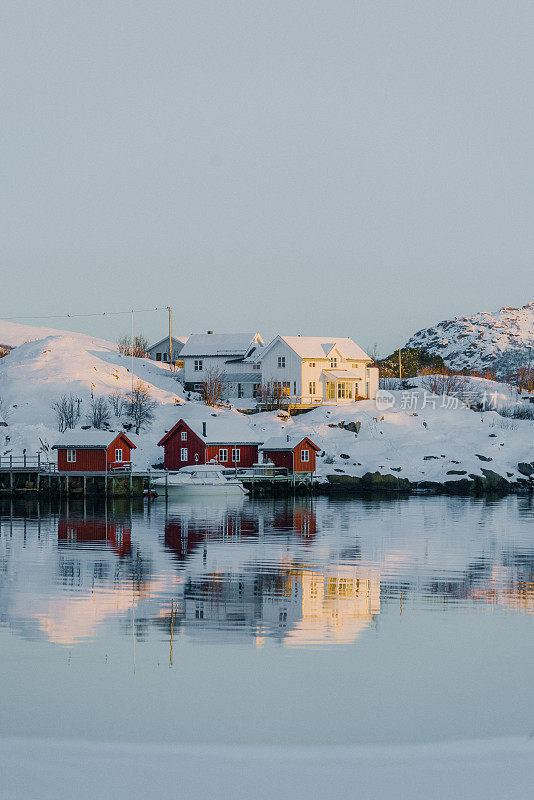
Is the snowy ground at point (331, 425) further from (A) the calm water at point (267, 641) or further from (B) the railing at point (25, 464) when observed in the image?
(A) the calm water at point (267, 641)

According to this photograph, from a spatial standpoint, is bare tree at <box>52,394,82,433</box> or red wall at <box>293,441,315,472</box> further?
bare tree at <box>52,394,82,433</box>

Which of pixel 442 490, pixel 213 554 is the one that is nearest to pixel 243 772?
pixel 213 554

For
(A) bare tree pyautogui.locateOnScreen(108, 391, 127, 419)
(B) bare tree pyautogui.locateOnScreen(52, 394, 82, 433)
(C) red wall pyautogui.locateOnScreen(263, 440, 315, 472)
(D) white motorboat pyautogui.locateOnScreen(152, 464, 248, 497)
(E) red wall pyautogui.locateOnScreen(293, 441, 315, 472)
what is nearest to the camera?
(D) white motorboat pyautogui.locateOnScreen(152, 464, 248, 497)

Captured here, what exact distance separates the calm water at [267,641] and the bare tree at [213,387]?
65355 millimetres

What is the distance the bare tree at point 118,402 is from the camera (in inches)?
3707

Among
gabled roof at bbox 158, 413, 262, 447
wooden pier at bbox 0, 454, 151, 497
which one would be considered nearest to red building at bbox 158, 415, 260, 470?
gabled roof at bbox 158, 413, 262, 447

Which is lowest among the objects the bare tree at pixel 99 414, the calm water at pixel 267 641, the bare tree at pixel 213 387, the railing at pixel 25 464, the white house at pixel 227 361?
the calm water at pixel 267 641

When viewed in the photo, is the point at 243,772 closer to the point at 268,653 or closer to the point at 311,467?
the point at 268,653

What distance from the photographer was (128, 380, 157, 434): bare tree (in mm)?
91594

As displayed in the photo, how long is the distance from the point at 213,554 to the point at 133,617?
1281 cm

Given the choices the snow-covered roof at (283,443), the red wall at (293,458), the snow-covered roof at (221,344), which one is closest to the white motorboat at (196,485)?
the red wall at (293,458)

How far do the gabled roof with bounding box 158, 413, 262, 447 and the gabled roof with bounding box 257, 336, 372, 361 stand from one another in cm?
2482

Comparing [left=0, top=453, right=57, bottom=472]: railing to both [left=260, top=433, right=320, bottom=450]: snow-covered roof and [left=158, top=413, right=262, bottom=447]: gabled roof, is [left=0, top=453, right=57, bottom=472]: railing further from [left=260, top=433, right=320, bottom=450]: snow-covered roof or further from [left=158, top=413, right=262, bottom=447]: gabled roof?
[left=260, top=433, right=320, bottom=450]: snow-covered roof

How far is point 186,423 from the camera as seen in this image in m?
76.1
